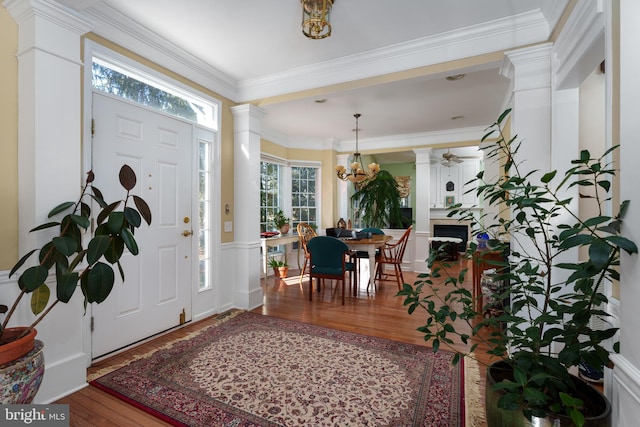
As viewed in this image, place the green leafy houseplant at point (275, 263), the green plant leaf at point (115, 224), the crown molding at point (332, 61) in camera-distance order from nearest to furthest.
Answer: the green plant leaf at point (115, 224)
the crown molding at point (332, 61)
the green leafy houseplant at point (275, 263)

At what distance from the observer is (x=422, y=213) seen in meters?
6.01

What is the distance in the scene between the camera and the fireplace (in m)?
8.52

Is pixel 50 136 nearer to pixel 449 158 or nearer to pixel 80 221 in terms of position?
pixel 80 221

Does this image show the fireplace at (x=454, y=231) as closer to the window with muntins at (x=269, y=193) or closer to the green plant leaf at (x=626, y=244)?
the window with muntins at (x=269, y=193)

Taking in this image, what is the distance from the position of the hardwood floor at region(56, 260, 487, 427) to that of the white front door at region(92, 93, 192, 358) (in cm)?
23

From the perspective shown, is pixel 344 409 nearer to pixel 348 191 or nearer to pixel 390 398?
pixel 390 398

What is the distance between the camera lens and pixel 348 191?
671 cm

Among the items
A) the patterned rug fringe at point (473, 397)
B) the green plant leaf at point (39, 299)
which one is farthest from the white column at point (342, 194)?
the green plant leaf at point (39, 299)

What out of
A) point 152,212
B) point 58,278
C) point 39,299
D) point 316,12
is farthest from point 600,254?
point 152,212

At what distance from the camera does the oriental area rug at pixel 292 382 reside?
1.79 meters

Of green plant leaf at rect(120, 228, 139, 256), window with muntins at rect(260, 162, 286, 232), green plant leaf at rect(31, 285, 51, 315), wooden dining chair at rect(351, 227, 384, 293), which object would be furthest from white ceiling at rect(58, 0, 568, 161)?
wooden dining chair at rect(351, 227, 384, 293)

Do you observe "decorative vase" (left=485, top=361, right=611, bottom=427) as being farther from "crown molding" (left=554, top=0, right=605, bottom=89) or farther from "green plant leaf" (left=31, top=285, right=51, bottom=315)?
"green plant leaf" (left=31, top=285, right=51, bottom=315)

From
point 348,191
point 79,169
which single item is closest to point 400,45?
point 79,169

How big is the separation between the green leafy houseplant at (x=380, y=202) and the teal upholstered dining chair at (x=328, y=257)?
301 centimetres
